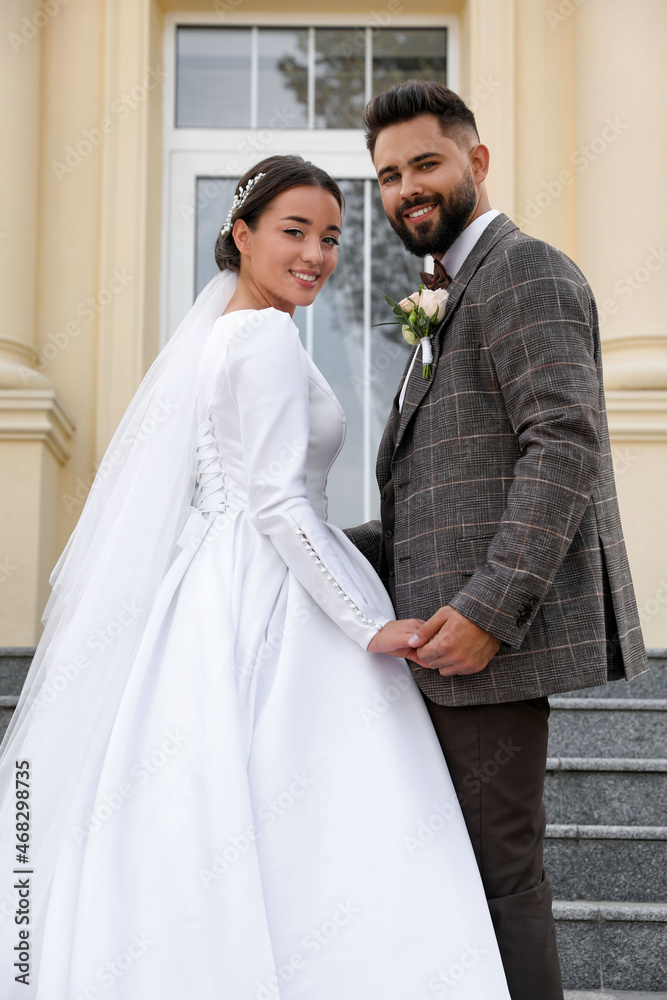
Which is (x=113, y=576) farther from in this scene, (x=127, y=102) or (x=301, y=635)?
(x=127, y=102)

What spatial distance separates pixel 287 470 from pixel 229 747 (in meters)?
0.60

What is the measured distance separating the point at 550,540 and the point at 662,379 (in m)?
3.09

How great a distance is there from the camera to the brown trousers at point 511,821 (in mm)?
2066

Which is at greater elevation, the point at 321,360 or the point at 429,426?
the point at 321,360

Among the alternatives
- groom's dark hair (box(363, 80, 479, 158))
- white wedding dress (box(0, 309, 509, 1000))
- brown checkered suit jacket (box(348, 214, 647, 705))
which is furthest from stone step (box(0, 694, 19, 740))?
groom's dark hair (box(363, 80, 479, 158))

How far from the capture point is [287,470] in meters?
2.26

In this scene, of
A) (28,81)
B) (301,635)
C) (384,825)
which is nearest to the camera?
(384,825)

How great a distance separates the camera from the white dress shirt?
7.91 ft

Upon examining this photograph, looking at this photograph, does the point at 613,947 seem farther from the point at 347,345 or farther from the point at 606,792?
the point at 347,345

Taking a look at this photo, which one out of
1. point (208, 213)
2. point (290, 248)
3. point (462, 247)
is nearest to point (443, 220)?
point (462, 247)

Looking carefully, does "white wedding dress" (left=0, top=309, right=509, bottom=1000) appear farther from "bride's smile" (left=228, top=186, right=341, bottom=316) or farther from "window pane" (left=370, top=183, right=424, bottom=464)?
"window pane" (left=370, top=183, right=424, bottom=464)

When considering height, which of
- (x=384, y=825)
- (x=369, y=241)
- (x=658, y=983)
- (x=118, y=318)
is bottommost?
(x=658, y=983)

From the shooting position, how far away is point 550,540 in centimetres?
203

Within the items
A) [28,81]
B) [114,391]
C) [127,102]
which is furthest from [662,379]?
[28,81]
